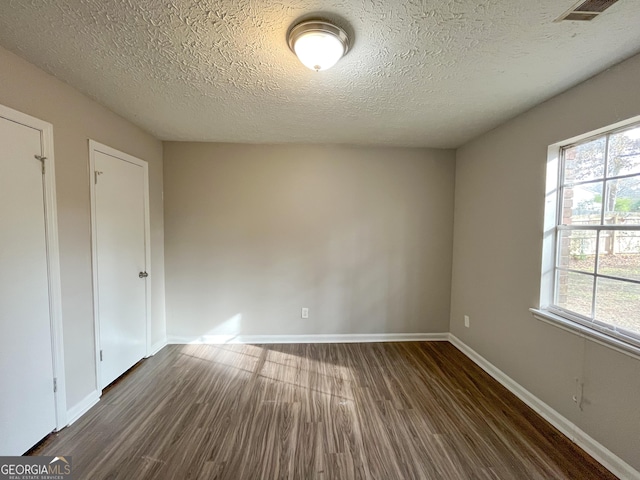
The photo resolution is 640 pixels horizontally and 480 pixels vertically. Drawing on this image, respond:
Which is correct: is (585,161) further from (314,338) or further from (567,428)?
(314,338)

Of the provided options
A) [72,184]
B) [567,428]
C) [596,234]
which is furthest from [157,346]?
[596,234]

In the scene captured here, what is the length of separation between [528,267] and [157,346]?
152 inches

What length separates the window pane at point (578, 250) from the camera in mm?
1761

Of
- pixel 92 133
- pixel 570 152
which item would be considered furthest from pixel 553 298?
pixel 92 133

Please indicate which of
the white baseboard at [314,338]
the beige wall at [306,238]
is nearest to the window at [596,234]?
the beige wall at [306,238]

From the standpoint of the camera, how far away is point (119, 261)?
7.79 ft

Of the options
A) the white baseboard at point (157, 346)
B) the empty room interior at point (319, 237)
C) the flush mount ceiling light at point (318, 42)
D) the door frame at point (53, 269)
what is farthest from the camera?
the white baseboard at point (157, 346)

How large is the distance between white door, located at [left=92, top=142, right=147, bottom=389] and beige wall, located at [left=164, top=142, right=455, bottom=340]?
45 centimetres

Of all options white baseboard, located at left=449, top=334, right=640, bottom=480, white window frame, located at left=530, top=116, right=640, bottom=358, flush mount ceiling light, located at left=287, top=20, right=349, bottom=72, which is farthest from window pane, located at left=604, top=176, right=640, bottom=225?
flush mount ceiling light, located at left=287, top=20, right=349, bottom=72

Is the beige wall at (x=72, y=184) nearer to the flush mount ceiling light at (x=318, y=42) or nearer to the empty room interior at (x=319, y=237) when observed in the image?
the empty room interior at (x=319, y=237)

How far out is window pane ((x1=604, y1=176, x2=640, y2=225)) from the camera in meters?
1.53

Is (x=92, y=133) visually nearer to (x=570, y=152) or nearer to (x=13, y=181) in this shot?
(x=13, y=181)

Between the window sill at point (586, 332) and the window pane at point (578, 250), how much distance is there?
0.39 meters

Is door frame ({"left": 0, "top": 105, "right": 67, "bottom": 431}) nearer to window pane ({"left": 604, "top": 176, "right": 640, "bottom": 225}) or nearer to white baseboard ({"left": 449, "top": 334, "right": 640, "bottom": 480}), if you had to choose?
white baseboard ({"left": 449, "top": 334, "right": 640, "bottom": 480})
